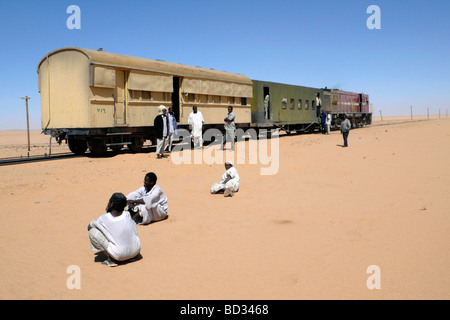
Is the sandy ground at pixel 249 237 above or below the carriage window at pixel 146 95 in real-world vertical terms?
below

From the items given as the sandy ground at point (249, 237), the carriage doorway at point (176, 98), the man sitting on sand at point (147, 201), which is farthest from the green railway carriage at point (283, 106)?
the man sitting on sand at point (147, 201)

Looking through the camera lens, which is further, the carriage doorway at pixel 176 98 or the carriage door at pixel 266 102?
the carriage door at pixel 266 102

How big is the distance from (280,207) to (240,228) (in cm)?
143

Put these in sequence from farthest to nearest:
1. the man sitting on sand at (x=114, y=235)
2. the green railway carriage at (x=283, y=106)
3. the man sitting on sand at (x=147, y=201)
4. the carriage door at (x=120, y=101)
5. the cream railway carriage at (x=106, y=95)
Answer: the green railway carriage at (x=283, y=106), the carriage door at (x=120, y=101), the cream railway carriage at (x=106, y=95), the man sitting on sand at (x=147, y=201), the man sitting on sand at (x=114, y=235)

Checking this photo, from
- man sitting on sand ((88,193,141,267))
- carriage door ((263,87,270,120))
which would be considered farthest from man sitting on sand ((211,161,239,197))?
carriage door ((263,87,270,120))

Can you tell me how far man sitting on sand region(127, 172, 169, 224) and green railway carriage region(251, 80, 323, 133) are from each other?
14.6m

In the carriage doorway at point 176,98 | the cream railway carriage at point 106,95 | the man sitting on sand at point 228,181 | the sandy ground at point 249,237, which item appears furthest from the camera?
the carriage doorway at point 176,98

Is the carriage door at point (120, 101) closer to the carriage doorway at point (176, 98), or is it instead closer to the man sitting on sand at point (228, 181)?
the carriage doorway at point (176, 98)

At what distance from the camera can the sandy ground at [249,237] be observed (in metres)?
3.56

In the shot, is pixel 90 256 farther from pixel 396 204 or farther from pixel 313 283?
pixel 396 204

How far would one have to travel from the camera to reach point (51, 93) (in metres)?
13.1

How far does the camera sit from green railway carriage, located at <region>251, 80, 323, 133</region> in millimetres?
20484

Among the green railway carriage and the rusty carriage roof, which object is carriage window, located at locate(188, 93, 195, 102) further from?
the green railway carriage

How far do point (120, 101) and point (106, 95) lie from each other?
0.62 metres
